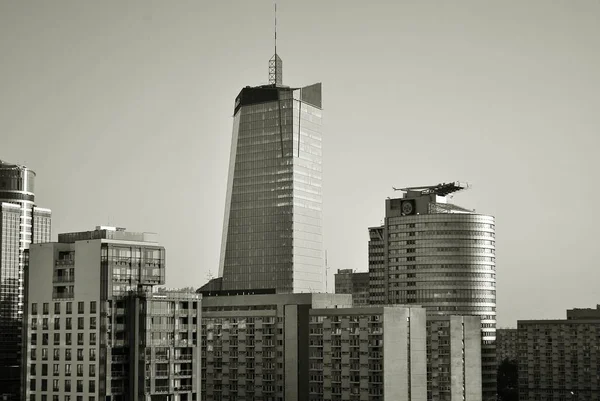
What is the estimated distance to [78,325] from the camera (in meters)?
198

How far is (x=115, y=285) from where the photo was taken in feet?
652

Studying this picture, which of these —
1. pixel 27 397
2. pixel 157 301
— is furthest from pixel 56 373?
pixel 157 301

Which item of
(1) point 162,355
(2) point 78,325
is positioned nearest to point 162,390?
(1) point 162,355

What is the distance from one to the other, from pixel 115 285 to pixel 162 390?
19904 mm

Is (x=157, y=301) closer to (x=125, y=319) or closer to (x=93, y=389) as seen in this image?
(x=125, y=319)

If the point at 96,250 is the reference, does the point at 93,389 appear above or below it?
below

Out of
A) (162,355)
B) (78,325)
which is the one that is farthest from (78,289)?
(162,355)

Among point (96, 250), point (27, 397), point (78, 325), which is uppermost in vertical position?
point (96, 250)

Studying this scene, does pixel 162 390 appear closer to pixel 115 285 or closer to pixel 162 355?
pixel 162 355

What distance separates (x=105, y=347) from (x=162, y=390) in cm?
1290

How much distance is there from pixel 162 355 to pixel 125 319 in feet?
29.5

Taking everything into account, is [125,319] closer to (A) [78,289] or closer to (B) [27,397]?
(A) [78,289]

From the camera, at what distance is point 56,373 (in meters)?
198

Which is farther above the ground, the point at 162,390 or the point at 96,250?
the point at 96,250
